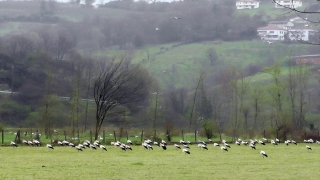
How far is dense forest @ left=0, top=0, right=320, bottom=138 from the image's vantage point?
211 feet

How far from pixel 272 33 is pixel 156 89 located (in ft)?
211

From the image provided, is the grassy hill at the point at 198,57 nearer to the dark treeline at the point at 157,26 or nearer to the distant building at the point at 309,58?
the distant building at the point at 309,58

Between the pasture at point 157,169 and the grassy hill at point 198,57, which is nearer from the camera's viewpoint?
the pasture at point 157,169

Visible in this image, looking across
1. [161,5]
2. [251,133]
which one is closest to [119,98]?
[251,133]

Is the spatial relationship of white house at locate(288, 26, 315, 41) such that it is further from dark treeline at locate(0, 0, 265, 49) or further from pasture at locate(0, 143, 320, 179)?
dark treeline at locate(0, 0, 265, 49)

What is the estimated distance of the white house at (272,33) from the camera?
133 meters

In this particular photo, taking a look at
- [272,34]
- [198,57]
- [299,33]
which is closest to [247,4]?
[272,34]

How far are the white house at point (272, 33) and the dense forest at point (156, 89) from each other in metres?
1.97

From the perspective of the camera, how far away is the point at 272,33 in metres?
137

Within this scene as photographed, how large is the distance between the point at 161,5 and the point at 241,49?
69.7 meters

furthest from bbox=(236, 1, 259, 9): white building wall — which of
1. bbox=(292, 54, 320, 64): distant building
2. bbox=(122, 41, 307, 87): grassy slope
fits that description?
bbox=(292, 54, 320, 64): distant building

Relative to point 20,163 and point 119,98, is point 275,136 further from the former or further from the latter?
point 20,163

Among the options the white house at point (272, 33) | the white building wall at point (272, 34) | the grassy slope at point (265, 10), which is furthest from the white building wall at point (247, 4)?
the white building wall at point (272, 34)

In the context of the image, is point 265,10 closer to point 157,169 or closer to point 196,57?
point 196,57
